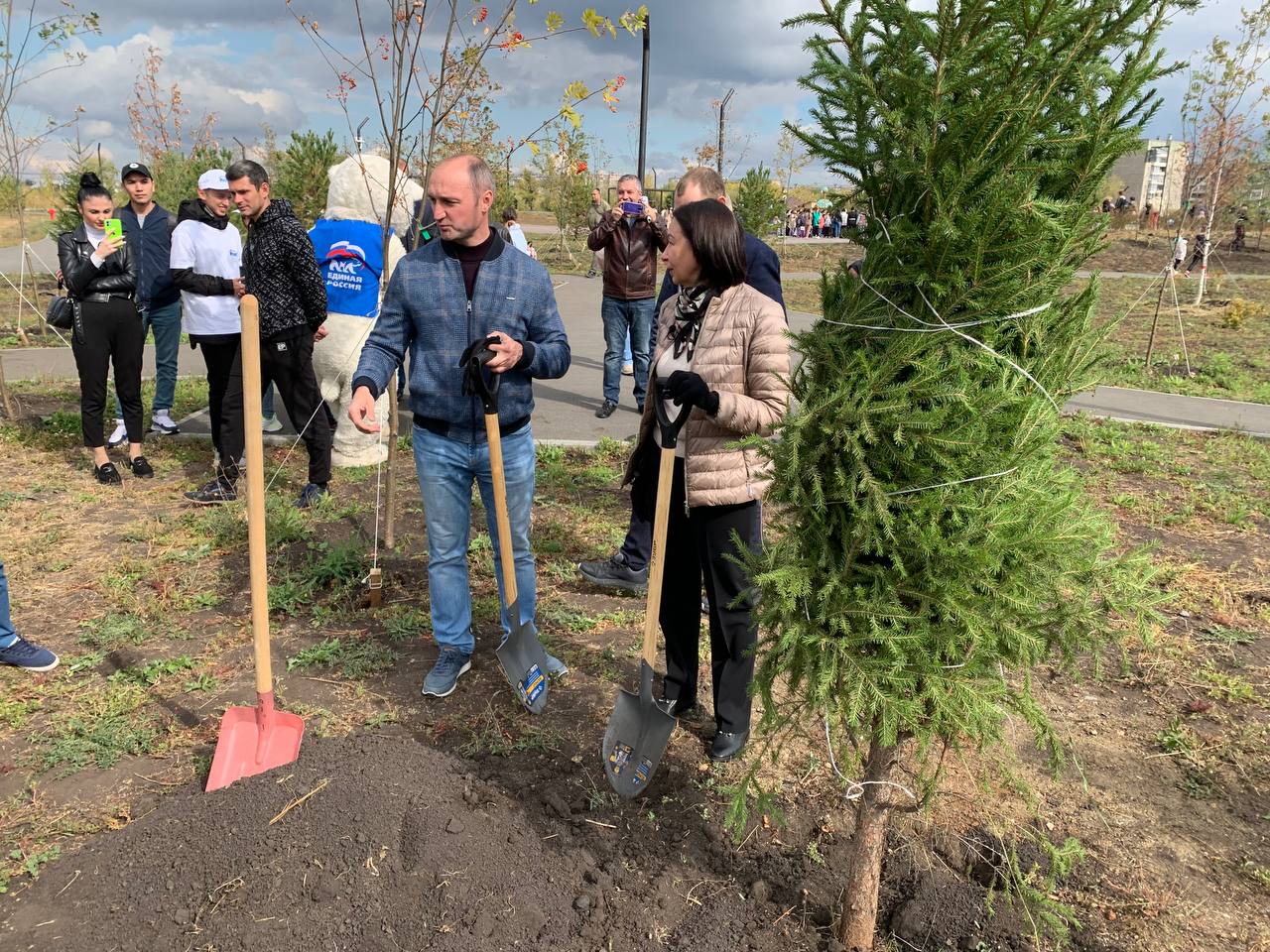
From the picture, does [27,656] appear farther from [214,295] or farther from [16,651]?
[214,295]

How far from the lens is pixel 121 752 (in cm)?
322

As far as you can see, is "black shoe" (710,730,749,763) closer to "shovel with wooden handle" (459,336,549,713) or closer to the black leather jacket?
"shovel with wooden handle" (459,336,549,713)

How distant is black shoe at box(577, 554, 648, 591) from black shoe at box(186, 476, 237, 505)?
2663 millimetres

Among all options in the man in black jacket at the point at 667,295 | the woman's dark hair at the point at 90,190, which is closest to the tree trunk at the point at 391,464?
the man in black jacket at the point at 667,295

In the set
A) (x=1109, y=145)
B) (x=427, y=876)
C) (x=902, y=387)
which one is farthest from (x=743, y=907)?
(x=1109, y=145)

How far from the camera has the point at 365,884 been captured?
248 cm

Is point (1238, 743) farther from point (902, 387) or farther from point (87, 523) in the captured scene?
point (87, 523)

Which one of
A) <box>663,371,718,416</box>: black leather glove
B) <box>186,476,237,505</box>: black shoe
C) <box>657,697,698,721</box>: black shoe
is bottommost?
<box>657,697,698,721</box>: black shoe

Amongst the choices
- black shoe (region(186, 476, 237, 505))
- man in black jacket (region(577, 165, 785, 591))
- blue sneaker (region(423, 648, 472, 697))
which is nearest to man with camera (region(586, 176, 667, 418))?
man in black jacket (region(577, 165, 785, 591))

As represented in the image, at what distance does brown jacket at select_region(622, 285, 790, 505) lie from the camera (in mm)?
2803

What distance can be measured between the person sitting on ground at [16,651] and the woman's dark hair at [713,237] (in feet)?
10.8

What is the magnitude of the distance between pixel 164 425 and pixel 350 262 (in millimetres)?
2554

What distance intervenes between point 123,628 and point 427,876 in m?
2.48

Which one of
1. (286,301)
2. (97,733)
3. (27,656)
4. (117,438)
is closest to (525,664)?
(97,733)
